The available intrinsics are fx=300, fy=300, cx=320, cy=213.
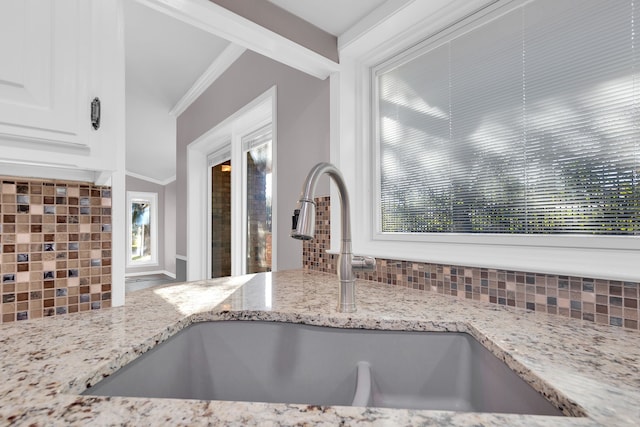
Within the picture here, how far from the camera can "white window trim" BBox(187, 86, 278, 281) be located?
2.22 meters

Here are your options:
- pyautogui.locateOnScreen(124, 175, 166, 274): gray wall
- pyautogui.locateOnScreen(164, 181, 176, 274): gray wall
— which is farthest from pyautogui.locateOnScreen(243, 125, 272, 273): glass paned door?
pyautogui.locateOnScreen(124, 175, 166, 274): gray wall

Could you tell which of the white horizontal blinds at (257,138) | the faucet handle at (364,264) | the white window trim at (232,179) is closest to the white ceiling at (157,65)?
the white window trim at (232,179)

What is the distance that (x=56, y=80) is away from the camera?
677mm

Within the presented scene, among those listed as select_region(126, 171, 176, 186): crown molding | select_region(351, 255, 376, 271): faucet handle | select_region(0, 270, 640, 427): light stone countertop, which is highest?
select_region(126, 171, 176, 186): crown molding

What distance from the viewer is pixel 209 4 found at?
1132mm

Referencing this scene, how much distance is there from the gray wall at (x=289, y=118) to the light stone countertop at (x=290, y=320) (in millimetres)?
766

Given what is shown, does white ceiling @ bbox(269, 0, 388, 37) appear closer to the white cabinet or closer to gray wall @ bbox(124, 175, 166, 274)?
the white cabinet

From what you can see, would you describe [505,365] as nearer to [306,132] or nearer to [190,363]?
[190,363]

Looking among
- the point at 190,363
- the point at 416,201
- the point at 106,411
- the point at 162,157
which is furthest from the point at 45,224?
the point at 162,157

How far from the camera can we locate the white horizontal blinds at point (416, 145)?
131cm

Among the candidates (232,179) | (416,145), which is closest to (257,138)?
(232,179)

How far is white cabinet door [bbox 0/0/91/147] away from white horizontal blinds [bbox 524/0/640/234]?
133 centimetres

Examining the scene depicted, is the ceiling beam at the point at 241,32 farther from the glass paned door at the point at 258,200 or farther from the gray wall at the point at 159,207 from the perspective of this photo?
the gray wall at the point at 159,207

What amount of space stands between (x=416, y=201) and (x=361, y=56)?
0.82 m
